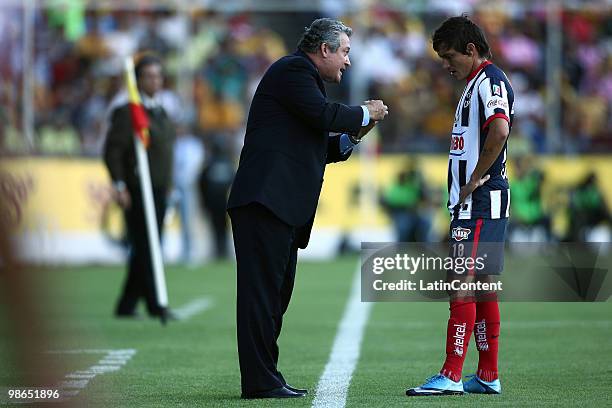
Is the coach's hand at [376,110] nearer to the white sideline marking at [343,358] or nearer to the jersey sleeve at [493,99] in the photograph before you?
the jersey sleeve at [493,99]

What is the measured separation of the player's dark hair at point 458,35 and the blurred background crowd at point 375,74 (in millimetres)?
16137

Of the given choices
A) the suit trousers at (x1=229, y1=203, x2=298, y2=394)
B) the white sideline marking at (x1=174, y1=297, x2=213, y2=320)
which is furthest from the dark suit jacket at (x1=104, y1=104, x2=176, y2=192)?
the suit trousers at (x1=229, y1=203, x2=298, y2=394)

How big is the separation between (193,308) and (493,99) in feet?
24.6

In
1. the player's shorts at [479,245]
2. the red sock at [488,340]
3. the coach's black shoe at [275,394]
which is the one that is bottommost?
the coach's black shoe at [275,394]

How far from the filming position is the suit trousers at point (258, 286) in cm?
628

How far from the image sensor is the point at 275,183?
6262mm

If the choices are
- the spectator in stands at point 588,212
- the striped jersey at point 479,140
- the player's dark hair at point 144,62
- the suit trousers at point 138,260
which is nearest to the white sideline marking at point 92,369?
the striped jersey at point 479,140

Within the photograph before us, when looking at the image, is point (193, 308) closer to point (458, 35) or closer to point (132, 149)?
point (132, 149)

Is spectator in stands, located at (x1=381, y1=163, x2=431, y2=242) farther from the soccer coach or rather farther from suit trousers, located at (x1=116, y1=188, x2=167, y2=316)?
the soccer coach

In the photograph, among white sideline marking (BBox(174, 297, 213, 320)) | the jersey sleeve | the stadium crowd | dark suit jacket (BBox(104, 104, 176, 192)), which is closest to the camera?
the jersey sleeve

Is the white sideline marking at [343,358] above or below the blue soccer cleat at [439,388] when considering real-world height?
below

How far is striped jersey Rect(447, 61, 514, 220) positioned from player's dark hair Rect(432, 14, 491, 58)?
0.14 metres

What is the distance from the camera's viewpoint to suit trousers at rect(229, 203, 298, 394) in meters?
6.28

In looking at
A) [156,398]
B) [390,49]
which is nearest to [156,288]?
[156,398]
